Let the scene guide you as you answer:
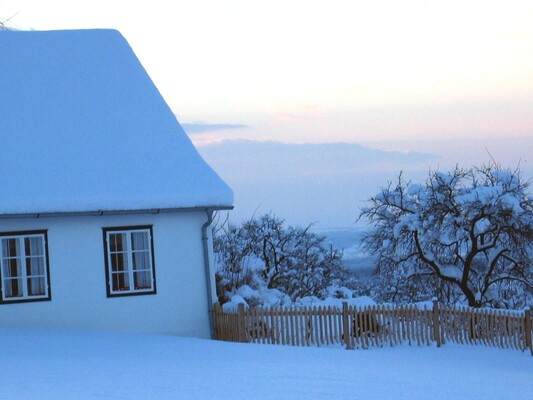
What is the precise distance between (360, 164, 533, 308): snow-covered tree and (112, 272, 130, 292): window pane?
425 inches

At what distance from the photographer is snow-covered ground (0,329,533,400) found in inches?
508

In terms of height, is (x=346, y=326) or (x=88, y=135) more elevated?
(x=88, y=135)

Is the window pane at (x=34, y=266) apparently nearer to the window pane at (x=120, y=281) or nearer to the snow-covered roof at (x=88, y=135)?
the snow-covered roof at (x=88, y=135)

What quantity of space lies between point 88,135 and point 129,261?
128 inches

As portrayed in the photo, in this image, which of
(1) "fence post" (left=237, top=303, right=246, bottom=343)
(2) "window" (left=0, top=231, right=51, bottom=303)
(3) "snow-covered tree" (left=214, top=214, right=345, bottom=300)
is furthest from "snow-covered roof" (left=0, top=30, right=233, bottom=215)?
(3) "snow-covered tree" (left=214, top=214, right=345, bottom=300)

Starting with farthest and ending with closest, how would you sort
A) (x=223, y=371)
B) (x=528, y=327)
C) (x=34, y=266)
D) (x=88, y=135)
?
(x=88, y=135) → (x=528, y=327) → (x=34, y=266) → (x=223, y=371)

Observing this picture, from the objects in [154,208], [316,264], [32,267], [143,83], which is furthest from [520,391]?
[316,264]

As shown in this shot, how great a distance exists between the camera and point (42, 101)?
21781 mm

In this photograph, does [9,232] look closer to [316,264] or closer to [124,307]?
[124,307]

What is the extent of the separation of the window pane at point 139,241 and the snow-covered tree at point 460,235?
10.4m

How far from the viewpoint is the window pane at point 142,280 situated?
20.1 metres

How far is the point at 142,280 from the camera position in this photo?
20.2 meters

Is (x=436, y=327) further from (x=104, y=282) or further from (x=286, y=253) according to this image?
(x=286, y=253)

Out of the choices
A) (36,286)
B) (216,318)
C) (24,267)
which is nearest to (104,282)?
(36,286)
